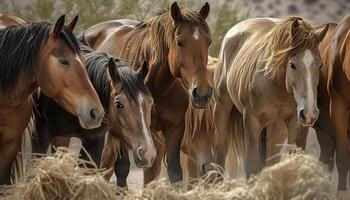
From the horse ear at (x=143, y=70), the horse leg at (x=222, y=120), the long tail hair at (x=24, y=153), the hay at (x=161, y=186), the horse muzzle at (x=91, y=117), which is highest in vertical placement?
the horse ear at (x=143, y=70)

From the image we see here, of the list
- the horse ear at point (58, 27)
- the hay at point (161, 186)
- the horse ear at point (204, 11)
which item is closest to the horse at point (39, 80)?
the horse ear at point (58, 27)

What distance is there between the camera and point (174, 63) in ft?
28.9

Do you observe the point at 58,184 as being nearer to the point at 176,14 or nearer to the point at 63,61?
the point at 63,61

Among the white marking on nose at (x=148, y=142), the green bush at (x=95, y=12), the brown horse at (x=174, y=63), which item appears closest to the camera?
the white marking on nose at (x=148, y=142)

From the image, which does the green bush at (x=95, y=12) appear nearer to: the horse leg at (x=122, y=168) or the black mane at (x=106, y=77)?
the horse leg at (x=122, y=168)

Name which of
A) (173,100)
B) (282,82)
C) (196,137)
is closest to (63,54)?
(173,100)

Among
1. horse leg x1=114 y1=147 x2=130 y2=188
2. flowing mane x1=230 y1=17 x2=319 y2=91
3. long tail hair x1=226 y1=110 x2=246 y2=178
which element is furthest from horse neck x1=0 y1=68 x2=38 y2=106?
long tail hair x1=226 y1=110 x2=246 y2=178

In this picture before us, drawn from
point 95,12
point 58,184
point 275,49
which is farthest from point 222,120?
point 95,12

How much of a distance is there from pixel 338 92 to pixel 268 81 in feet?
2.89

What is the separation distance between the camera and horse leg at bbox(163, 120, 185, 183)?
891 centimetres

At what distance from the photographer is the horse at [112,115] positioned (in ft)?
25.5

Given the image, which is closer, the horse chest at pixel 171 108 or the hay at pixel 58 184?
the hay at pixel 58 184

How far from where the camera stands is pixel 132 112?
7.84 m

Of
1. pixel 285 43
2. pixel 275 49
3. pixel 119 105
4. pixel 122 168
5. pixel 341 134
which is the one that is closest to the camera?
pixel 119 105
